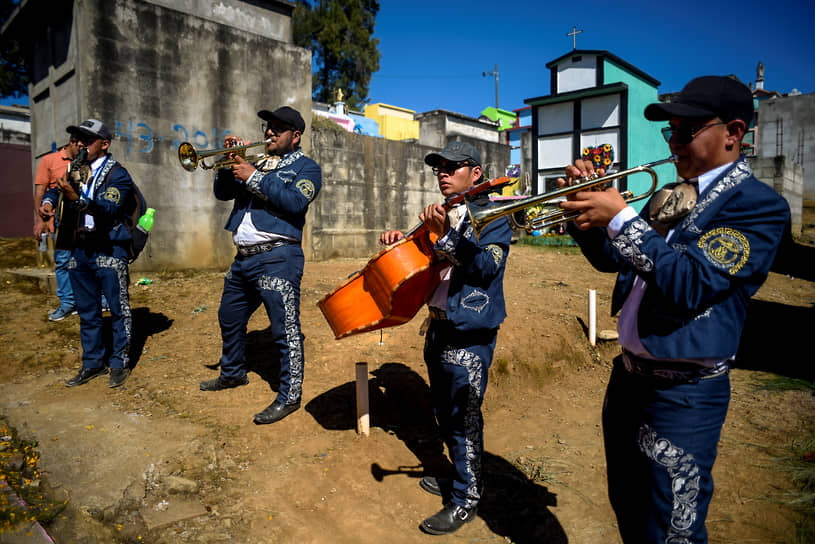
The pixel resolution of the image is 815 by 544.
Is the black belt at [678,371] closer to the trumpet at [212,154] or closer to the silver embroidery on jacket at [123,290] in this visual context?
the trumpet at [212,154]

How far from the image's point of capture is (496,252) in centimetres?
296

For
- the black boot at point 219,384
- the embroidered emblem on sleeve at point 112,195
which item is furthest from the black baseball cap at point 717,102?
the embroidered emblem on sleeve at point 112,195

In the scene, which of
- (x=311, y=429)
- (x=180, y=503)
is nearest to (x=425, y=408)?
(x=311, y=429)

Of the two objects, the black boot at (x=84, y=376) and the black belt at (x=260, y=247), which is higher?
the black belt at (x=260, y=247)

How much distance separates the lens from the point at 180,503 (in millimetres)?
3219

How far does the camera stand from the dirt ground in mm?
3232

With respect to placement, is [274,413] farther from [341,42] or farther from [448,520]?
[341,42]

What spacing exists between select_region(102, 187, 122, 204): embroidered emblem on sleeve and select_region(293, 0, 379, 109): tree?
28262mm

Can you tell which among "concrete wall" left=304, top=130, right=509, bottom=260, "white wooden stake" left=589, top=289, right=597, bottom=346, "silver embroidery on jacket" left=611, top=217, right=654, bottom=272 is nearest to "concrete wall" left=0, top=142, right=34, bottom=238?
"concrete wall" left=304, top=130, right=509, bottom=260

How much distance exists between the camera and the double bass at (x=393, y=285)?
3.01m

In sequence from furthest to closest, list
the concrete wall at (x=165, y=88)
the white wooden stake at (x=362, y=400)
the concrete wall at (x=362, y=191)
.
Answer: the concrete wall at (x=362, y=191)
the concrete wall at (x=165, y=88)
the white wooden stake at (x=362, y=400)

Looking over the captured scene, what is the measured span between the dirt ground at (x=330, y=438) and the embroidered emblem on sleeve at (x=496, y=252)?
1758 millimetres

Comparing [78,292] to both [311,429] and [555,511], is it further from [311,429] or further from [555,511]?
[555,511]

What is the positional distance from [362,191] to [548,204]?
10.9m
